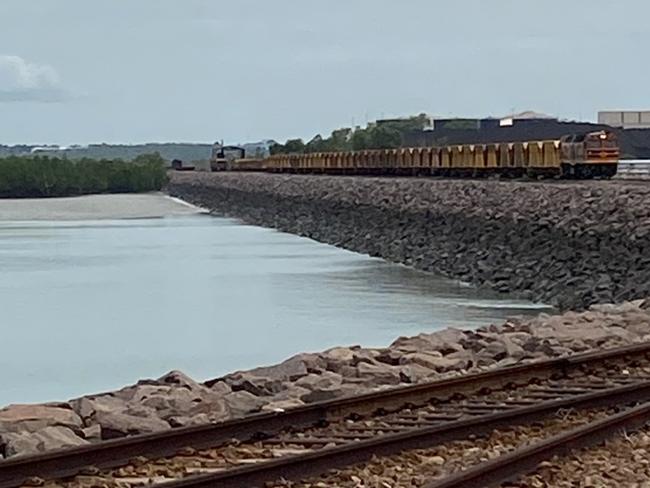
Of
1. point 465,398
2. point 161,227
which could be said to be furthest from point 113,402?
point 161,227

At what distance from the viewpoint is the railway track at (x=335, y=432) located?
8492 mm

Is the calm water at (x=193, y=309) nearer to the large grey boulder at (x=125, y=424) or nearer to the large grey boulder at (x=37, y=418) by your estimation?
the large grey boulder at (x=37, y=418)

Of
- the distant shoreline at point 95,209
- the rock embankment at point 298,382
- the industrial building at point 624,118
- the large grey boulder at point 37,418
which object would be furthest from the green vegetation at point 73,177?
the large grey boulder at point 37,418

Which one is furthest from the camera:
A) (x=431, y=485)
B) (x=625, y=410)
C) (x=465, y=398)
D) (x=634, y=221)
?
(x=634, y=221)

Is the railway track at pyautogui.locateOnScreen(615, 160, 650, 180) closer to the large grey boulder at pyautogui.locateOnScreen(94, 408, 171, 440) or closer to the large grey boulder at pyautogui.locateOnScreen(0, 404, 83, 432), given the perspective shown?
the large grey boulder at pyautogui.locateOnScreen(0, 404, 83, 432)

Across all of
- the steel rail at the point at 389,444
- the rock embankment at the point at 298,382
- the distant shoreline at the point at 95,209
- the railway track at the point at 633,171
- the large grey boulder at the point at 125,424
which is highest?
the railway track at the point at 633,171

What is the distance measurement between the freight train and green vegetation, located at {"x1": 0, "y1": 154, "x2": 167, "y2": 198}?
165 ft

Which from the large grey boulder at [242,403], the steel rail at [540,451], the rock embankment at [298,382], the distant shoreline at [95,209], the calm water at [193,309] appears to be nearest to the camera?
the steel rail at [540,451]

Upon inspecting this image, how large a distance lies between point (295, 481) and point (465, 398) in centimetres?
339

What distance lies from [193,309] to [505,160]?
25.7 meters

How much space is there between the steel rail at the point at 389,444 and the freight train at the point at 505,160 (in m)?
36.8

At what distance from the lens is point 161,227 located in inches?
3002

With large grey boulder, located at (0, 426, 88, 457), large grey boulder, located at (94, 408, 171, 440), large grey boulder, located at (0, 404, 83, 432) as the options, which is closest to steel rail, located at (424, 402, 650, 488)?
large grey boulder, located at (94, 408, 171, 440)

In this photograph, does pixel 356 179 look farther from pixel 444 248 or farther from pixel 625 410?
pixel 625 410
